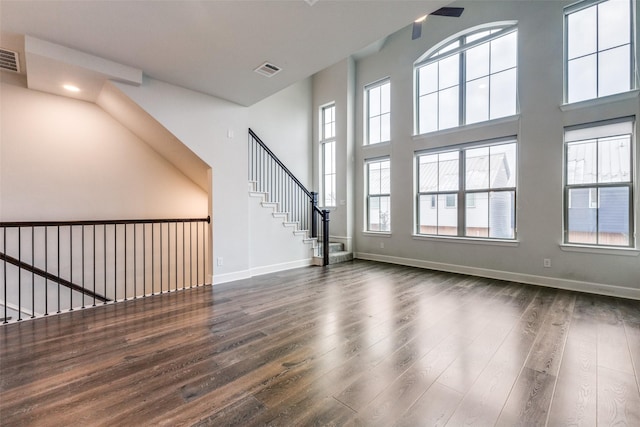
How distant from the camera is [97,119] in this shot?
451 centimetres

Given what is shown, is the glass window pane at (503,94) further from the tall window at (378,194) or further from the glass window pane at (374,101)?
the glass window pane at (374,101)

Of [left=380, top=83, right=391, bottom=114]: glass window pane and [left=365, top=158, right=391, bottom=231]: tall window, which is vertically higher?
[left=380, top=83, right=391, bottom=114]: glass window pane

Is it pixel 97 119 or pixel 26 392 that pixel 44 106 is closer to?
pixel 97 119

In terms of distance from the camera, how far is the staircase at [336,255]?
19.8ft

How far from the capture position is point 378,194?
21.7 ft

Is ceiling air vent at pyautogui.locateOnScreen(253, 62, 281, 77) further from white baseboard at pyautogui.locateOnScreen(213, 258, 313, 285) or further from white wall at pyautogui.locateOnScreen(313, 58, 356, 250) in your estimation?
white wall at pyautogui.locateOnScreen(313, 58, 356, 250)

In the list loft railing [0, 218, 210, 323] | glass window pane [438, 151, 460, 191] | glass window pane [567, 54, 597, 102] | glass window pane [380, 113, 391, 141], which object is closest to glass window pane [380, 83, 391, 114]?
glass window pane [380, 113, 391, 141]

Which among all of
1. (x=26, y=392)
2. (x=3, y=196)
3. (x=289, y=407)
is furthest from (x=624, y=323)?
(x=3, y=196)

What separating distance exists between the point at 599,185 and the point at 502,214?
50.1 inches

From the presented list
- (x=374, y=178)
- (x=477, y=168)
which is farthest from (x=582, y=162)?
(x=374, y=178)

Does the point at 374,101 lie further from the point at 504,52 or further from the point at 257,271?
the point at 257,271

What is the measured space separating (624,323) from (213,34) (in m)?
5.22

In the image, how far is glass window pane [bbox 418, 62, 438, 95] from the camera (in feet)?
18.7

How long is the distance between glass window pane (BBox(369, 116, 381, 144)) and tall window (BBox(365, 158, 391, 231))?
52 centimetres
